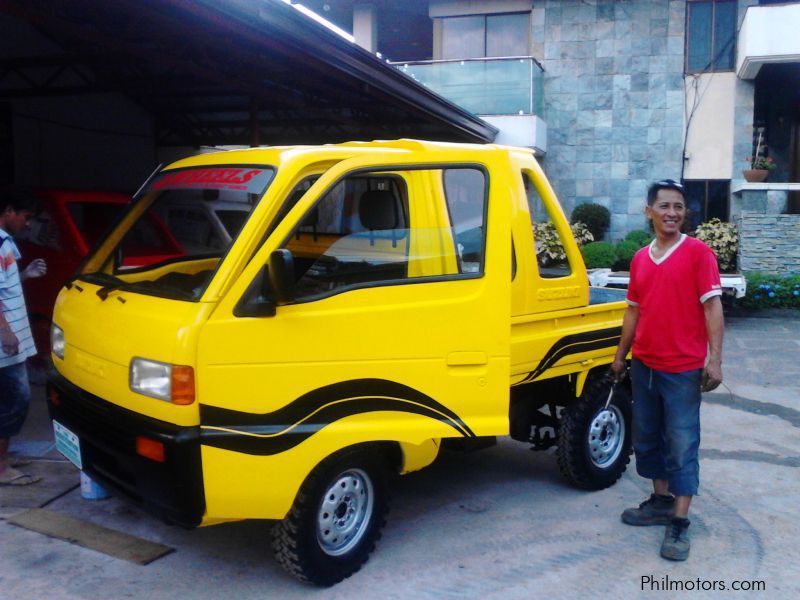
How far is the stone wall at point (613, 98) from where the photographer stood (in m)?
17.5

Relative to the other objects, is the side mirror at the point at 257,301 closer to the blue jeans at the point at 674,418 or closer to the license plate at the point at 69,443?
the license plate at the point at 69,443

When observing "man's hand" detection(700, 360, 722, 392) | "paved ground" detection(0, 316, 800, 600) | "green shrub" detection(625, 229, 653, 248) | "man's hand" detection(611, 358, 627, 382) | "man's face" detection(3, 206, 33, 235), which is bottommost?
"paved ground" detection(0, 316, 800, 600)

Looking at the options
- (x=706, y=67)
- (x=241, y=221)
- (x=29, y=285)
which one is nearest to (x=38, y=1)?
(x=29, y=285)

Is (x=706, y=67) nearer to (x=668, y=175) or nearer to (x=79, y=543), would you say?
(x=668, y=175)

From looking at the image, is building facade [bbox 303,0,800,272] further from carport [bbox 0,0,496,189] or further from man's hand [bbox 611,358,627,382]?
man's hand [bbox 611,358,627,382]

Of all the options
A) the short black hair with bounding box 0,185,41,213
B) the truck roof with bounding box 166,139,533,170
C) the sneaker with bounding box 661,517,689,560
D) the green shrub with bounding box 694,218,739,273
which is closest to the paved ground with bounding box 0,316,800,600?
the sneaker with bounding box 661,517,689,560

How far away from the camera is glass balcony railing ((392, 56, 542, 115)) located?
16562mm

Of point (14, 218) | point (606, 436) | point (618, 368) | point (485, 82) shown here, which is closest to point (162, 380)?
point (14, 218)

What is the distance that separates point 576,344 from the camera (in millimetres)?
4570

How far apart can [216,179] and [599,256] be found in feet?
43.1

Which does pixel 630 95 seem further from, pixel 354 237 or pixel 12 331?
pixel 12 331

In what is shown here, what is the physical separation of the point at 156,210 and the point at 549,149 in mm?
15072

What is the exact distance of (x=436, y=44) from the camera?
62.9ft

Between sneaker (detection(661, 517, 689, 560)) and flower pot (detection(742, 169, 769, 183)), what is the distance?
13.5 m
